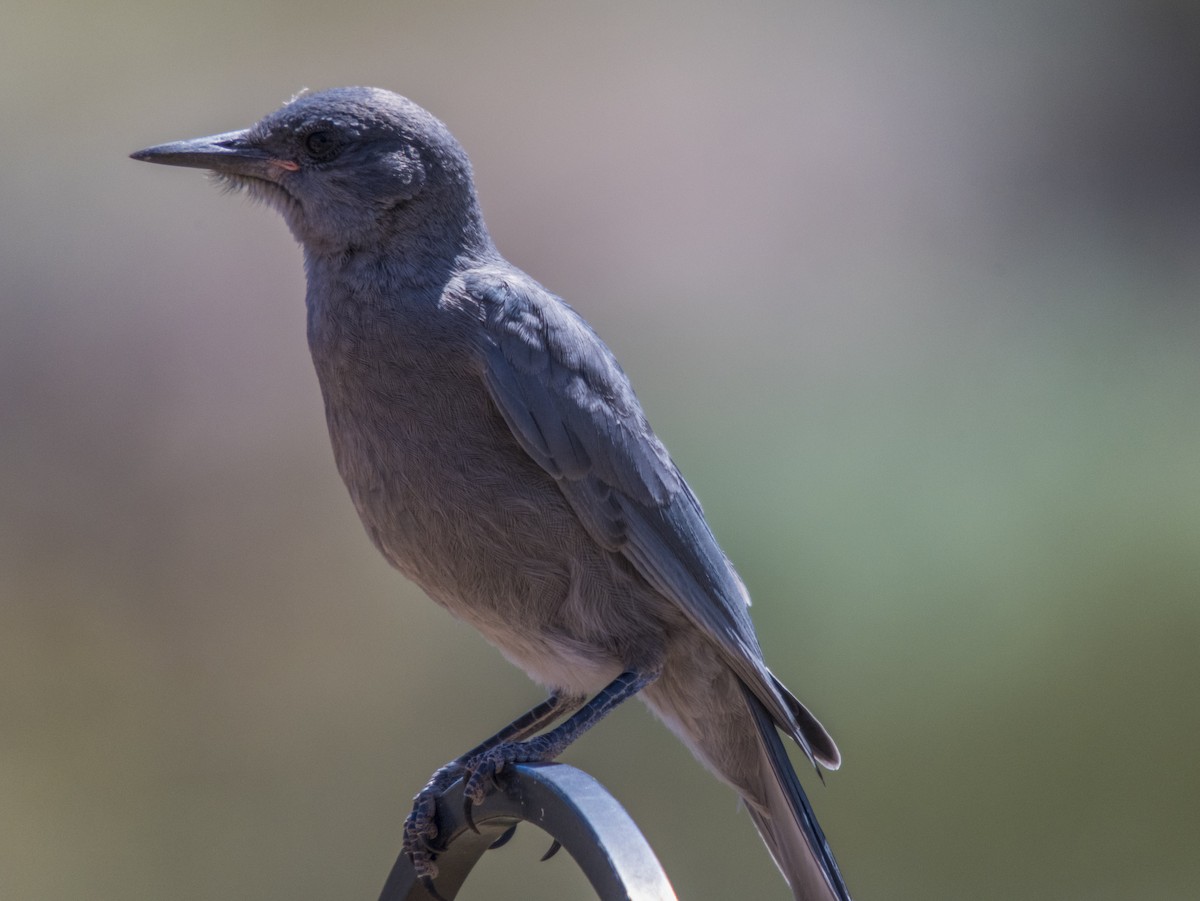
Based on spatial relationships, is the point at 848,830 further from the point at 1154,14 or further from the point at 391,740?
the point at 1154,14

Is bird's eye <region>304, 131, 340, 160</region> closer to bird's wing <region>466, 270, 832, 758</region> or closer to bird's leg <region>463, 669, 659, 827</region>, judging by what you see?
bird's wing <region>466, 270, 832, 758</region>

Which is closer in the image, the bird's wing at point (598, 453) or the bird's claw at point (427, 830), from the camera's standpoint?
the bird's claw at point (427, 830)

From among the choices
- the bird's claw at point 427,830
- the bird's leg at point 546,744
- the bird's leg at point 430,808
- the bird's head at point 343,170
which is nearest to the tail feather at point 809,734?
the bird's leg at point 546,744

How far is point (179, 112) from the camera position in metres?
7.06

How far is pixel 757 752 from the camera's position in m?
3.09

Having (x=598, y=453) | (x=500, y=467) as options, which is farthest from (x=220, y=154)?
(x=598, y=453)

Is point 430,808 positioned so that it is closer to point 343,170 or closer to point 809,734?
point 809,734

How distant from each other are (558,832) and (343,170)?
1571mm

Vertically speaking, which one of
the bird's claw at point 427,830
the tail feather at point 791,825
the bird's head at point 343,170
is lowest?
the tail feather at point 791,825

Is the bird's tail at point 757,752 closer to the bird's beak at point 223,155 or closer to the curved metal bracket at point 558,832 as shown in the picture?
the curved metal bracket at point 558,832

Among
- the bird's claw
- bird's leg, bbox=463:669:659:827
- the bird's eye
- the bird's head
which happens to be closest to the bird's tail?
bird's leg, bbox=463:669:659:827

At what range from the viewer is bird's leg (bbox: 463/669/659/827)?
102 inches

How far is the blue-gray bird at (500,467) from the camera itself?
9.09 feet

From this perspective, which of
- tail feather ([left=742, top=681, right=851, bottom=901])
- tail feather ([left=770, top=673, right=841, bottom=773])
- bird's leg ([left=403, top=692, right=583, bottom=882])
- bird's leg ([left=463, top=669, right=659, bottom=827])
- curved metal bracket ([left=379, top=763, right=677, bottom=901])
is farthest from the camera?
tail feather ([left=770, top=673, right=841, bottom=773])
